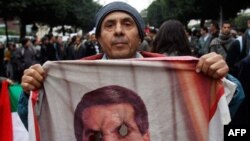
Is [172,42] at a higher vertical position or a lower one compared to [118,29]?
lower

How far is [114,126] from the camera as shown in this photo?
8.57ft

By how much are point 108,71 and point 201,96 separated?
1.56ft

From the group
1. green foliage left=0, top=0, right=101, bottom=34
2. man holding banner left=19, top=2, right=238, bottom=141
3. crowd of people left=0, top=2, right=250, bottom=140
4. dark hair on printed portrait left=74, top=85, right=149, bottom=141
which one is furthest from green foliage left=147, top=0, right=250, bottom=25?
dark hair on printed portrait left=74, top=85, right=149, bottom=141

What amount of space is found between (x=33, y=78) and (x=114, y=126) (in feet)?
1.52

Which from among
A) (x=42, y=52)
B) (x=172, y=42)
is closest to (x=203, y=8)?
(x=42, y=52)

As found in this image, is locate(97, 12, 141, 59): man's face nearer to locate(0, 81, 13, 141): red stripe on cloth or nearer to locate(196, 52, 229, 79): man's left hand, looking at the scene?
locate(196, 52, 229, 79): man's left hand

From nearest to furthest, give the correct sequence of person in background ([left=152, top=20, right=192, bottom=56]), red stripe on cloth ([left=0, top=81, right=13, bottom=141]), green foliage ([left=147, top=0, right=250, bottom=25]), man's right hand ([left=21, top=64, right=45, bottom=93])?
1. man's right hand ([left=21, top=64, right=45, bottom=93])
2. red stripe on cloth ([left=0, top=81, right=13, bottom=141])
3. person in background ([left=152, top=20, right=192, bottom=56])
4. green foliage ([left=147, top=0, right=250, bottom=25])

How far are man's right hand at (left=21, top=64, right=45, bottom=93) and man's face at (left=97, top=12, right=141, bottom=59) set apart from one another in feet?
1.31

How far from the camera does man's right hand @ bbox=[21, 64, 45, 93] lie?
2.51 m

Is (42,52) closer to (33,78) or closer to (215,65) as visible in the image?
(33,78)

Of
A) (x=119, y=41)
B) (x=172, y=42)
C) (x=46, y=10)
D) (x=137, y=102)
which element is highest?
(x=46, y=10)

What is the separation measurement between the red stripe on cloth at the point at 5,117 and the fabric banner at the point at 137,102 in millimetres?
1235

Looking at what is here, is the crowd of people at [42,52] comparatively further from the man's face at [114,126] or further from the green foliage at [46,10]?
the man's face at [114,126]

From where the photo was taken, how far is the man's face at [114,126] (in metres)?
2.61
